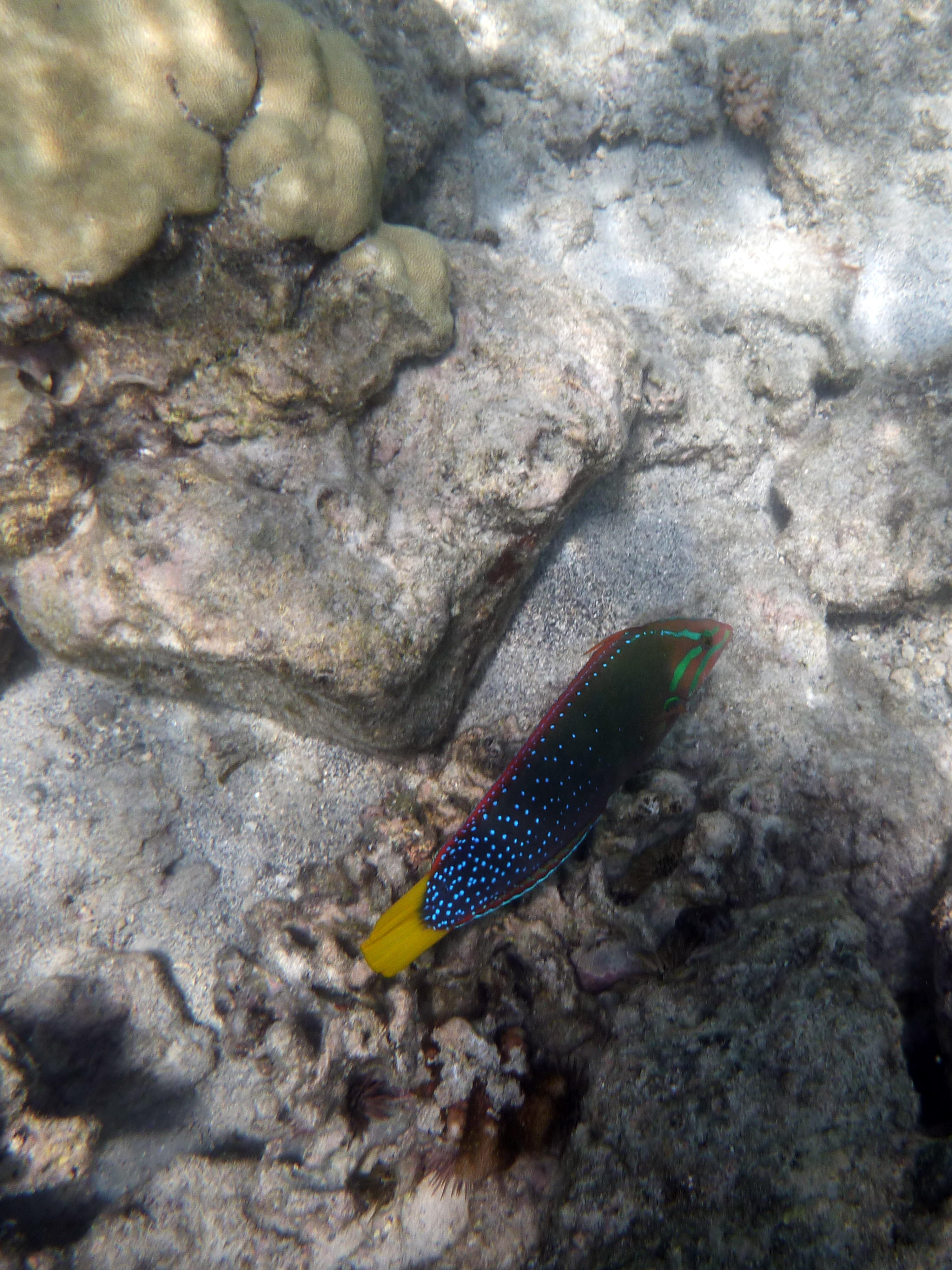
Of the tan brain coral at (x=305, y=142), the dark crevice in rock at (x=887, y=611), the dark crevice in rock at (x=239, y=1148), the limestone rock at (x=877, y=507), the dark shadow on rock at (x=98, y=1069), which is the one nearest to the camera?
the tan brain coral at (x=305, y=142)

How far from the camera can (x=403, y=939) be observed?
7.90 ft

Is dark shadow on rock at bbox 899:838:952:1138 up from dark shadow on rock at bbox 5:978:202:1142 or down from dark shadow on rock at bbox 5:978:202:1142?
up

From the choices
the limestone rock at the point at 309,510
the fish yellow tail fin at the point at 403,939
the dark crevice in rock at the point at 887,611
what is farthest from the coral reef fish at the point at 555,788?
the dark crevice in rock at the point at 887,611

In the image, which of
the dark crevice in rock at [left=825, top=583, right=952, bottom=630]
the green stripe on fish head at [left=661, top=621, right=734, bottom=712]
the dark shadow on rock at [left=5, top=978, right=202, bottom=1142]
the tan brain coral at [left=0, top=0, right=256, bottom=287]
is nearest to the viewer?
the tan brain coral at [left=0, top=0, right=256, bottom=287]

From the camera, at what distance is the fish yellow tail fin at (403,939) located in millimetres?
2400

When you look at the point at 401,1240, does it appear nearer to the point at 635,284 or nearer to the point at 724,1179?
the point at 724,1179

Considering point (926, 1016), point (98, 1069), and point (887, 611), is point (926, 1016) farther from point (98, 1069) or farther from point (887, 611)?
point (98, 1069)

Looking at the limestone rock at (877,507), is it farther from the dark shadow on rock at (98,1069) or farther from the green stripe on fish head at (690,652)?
the dark shadow on rock at (98,1069)

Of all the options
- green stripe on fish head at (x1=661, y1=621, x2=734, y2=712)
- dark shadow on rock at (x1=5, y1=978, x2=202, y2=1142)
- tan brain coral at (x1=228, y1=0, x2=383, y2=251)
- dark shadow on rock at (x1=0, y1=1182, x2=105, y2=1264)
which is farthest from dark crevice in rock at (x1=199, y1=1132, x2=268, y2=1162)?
tan brain coral at (x1=228, y1=0, x2=383, y2=251)

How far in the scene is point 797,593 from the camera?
160 inches

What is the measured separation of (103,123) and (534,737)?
9.75ft

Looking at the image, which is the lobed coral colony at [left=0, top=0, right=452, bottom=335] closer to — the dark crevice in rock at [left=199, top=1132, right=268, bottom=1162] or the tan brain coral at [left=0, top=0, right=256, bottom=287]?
the tan brain coral at [left=0, top=0, right=256, bottom=287]

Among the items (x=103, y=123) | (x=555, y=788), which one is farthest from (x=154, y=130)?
(x=555, y=788)

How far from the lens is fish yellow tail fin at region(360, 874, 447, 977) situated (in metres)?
2.40
